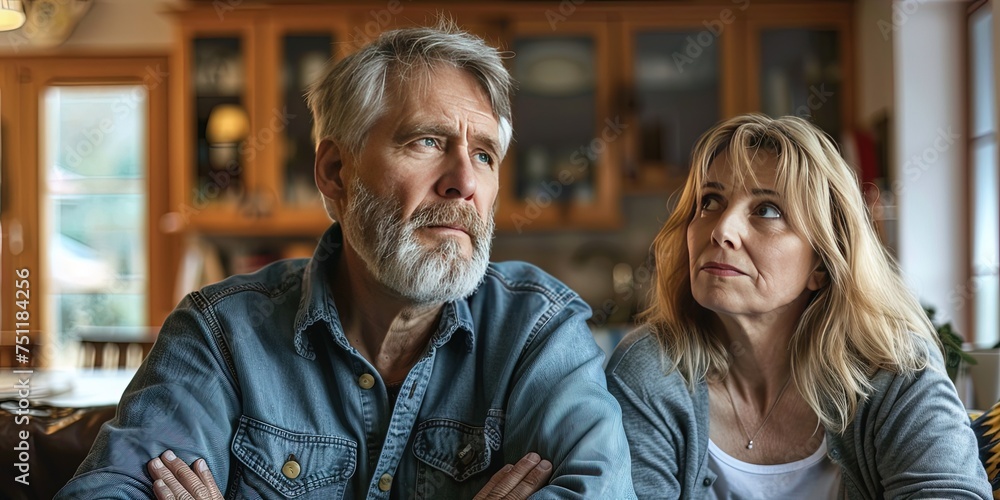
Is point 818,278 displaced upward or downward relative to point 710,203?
downward

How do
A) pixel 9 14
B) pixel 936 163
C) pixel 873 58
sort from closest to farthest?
pixel 9 14 → pixel 936 163 → pixel 873 58

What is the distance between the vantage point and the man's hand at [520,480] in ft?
4.33

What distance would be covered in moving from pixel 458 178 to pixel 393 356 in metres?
0.34

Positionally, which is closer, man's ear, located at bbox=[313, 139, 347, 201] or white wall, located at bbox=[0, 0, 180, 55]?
man's ear, located at bbox=[313, 139, 347, 201]

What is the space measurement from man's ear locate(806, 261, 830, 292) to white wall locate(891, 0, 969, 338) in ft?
7.56

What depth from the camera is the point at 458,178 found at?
146 centimetres

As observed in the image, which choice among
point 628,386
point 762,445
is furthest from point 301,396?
point 762,445

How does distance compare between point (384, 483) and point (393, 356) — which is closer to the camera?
point (384, 483)

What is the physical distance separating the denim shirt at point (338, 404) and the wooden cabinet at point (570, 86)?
2925 millimetres

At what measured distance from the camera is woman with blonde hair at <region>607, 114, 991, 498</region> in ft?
4.71

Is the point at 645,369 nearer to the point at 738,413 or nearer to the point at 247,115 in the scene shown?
the point at 738,413

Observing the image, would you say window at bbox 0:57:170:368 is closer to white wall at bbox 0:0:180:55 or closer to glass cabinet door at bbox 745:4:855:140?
white wall at bbox 0:0:180:55

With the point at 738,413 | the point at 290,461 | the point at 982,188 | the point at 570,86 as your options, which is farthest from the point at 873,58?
the point at 290,461

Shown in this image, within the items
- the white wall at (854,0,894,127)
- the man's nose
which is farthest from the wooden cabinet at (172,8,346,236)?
the man's nose
